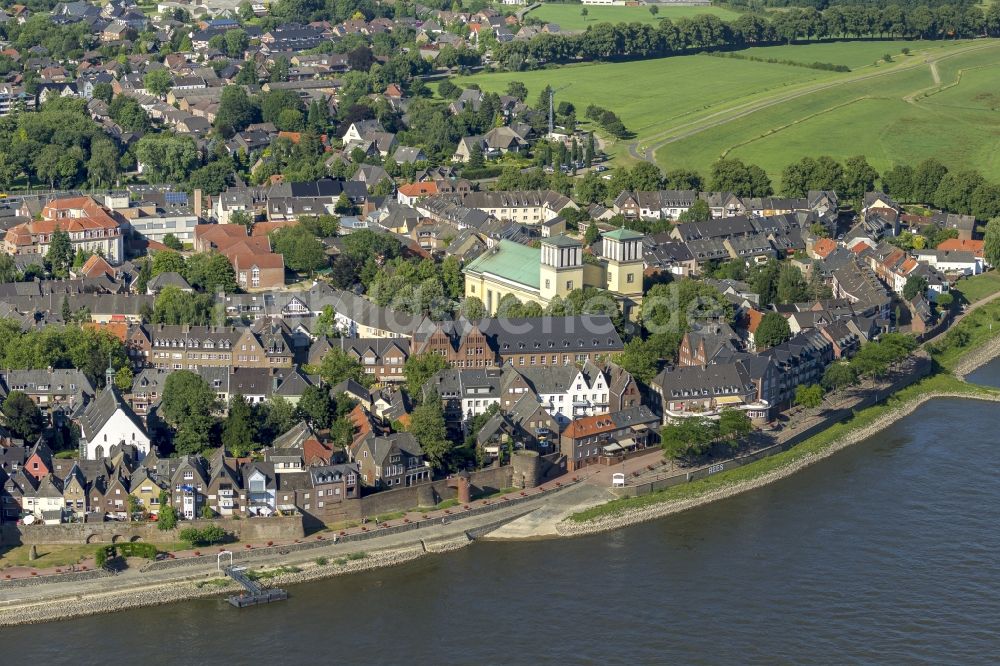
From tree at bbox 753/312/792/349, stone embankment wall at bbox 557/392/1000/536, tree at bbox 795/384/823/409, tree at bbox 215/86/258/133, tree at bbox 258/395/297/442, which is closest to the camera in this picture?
stone embankment wall at bbox 557/392/1000/536

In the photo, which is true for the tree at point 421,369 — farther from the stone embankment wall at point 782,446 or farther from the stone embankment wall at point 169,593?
the stone embankment wall at point 169,593

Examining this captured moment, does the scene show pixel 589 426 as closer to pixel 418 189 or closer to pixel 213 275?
pixel 213 275

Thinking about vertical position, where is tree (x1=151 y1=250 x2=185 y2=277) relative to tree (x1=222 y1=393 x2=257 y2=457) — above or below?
above

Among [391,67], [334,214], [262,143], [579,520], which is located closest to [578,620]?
[579,520]

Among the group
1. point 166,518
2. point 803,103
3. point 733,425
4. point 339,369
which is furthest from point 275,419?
point 803,103

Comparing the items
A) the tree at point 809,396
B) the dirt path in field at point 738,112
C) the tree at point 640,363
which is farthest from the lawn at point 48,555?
the dirt path in field at point 738,112

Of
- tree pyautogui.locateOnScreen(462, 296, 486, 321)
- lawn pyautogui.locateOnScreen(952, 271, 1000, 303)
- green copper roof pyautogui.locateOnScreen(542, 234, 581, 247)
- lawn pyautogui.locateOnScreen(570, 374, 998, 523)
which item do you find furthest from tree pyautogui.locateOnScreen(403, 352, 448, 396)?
lawn pyautogui.locateOnScreen(952, 271, 1000, 303)

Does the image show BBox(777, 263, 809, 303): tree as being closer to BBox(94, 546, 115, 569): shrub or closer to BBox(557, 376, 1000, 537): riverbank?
BBox(557, 376, 1000, 537): riverbank
